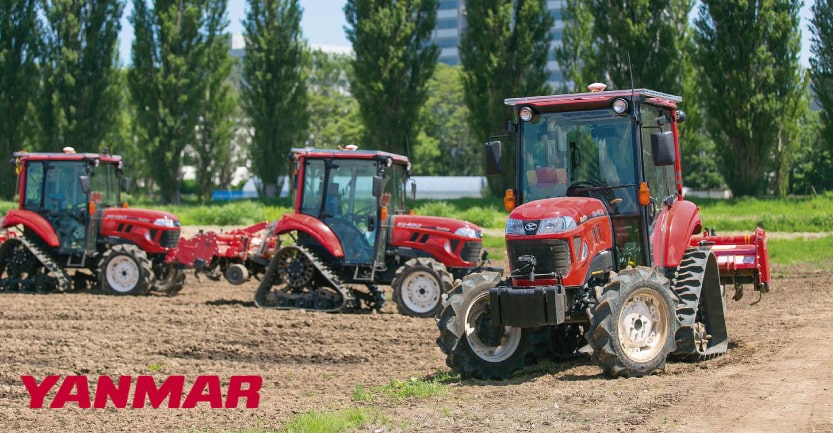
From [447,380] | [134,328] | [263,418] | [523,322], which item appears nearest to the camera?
[263,418]

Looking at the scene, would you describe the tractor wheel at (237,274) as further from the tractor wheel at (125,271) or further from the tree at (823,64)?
the tree at (823,64)

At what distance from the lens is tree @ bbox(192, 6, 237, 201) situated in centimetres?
4075

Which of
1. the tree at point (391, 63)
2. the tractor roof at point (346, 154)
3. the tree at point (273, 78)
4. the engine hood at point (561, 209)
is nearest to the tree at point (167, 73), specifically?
the tree at point (273, 78)

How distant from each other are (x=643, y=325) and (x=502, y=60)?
2870 centimetres

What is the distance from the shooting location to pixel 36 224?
18.6 meters

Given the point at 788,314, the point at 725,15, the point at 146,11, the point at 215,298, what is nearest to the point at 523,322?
the point at 788,314

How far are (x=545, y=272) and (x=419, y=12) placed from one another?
30953mm

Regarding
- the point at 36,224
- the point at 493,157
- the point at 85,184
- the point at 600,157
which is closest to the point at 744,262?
the point at 600,157

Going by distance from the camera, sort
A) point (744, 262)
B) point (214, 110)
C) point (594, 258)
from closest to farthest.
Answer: point (594, 258), point (744, 262), point (214, 110)

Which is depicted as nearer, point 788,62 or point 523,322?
point 523,322

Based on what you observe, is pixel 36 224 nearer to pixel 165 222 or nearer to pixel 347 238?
pixel 165 222

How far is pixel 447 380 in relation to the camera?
31.2 feet

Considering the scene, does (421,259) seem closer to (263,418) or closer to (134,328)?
(134,328)

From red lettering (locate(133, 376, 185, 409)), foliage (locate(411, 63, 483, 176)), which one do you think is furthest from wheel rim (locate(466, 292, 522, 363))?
foliage (locate(411, 63, 483, 176))
